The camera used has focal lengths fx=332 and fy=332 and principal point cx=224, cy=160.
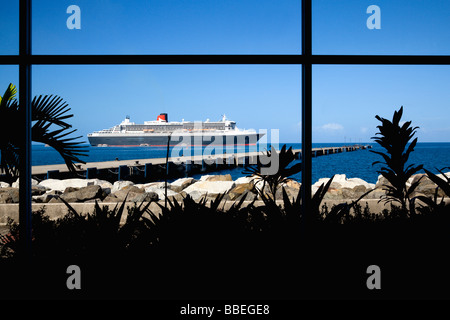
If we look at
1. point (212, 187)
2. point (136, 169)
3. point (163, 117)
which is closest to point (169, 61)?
point (212, 187)

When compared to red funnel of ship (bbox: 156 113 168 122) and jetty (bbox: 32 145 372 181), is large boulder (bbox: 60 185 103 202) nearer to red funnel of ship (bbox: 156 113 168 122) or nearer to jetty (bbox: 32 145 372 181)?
jetty (bbox: 32 145 372 181)

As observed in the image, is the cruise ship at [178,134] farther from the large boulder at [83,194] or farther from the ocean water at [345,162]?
the large boulder at [83,194]

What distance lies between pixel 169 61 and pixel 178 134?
5108cm

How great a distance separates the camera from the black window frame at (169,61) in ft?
3.98

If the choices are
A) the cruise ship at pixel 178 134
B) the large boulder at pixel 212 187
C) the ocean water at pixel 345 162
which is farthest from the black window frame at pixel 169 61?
the cruise ship at pixel 178 134

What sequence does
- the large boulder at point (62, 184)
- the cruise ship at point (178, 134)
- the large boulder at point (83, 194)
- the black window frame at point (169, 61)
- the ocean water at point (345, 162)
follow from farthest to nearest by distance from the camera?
the cruise ship at point (178, 134)
the ocean water at point (345, 162)
the large boulder at point (62, 184)
the large boulder at point (83, 194)
the black window frame at point (169, 61)

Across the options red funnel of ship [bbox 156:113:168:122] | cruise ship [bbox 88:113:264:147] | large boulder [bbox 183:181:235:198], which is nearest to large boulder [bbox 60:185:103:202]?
large boulder [bbox 183:181:235:198]

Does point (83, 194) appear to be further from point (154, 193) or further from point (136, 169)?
point (136, 169)

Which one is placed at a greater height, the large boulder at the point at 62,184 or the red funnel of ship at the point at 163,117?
the red funnel of ship at the point at 163,117

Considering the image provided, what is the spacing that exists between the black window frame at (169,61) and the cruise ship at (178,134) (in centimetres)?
4978

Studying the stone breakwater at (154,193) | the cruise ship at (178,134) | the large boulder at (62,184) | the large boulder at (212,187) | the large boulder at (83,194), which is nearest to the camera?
the stone breakwater at (154,193)
